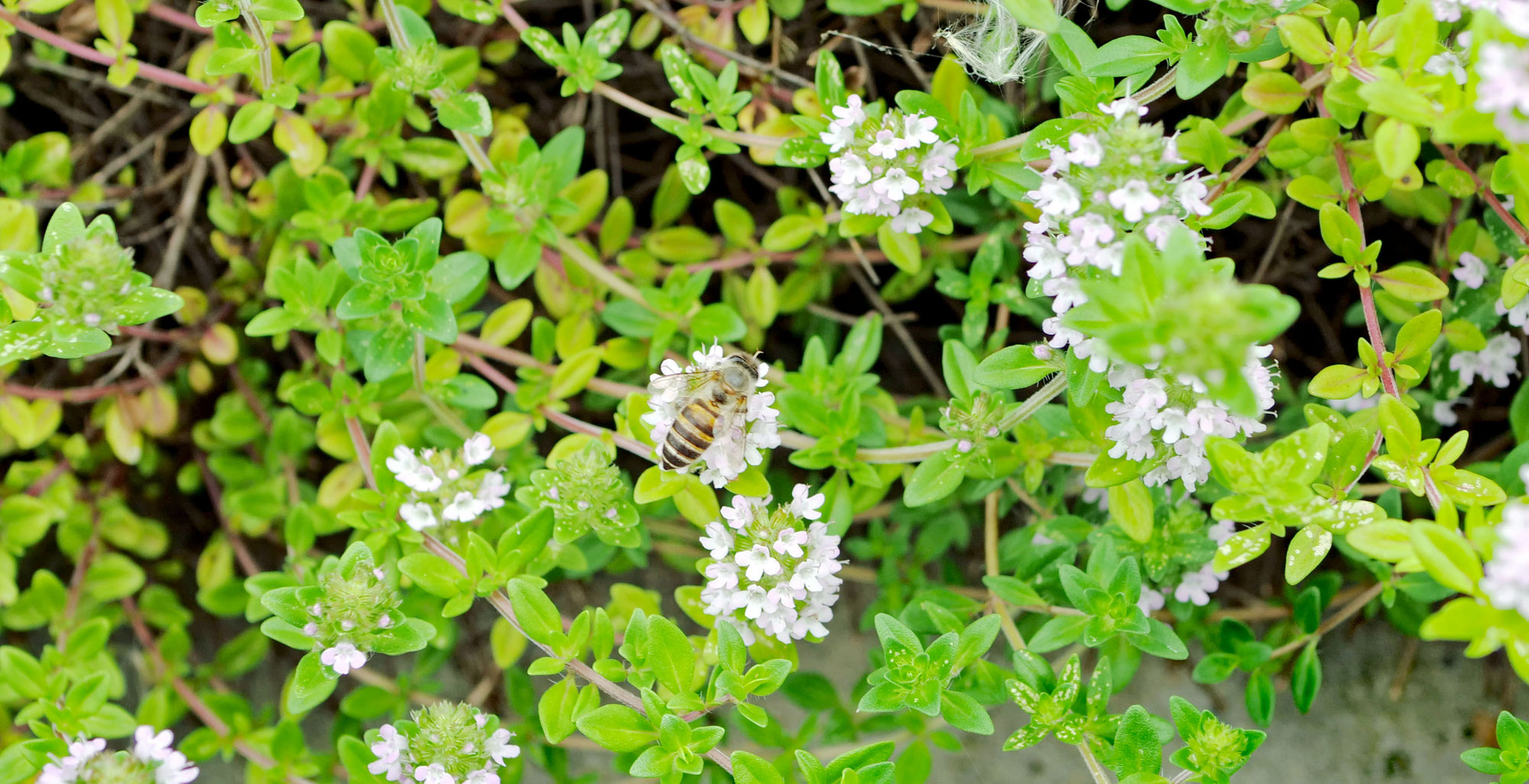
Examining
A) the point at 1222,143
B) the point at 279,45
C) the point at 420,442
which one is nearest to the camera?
the point at 1222,143

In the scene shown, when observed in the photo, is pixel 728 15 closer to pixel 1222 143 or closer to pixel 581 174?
pixel 581 174

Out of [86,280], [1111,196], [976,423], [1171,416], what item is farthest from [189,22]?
[1171,416]

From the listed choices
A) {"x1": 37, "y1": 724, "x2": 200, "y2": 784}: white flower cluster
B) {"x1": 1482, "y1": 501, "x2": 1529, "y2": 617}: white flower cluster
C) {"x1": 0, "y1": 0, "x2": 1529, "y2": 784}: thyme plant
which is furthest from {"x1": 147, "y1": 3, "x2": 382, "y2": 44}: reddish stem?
{"x1": 1482, "y1": 501, "x2": 1529, "y2": 617}: white flower cluster

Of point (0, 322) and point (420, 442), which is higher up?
point (0, 322)

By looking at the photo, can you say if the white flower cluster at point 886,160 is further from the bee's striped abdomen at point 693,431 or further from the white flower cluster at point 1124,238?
the bee's striped abdomen at point 693,431

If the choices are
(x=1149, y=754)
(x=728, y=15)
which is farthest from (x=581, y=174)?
(x=1149, y=754)

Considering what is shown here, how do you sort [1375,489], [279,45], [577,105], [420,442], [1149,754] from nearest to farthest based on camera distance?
[1149,754]
[1375,489]
[420,442]
[279,45]
[577,105]

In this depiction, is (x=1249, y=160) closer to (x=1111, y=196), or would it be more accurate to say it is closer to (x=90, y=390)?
(x=1111, y=196)
